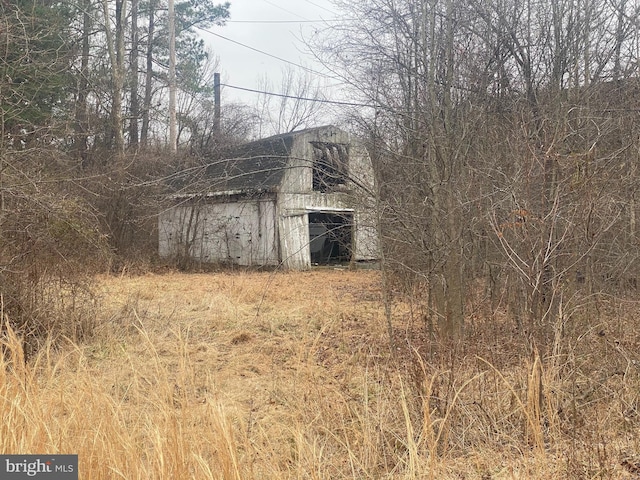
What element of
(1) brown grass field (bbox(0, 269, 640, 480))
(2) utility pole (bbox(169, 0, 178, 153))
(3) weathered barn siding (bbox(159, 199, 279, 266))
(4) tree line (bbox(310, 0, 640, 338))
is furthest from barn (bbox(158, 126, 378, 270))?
(1) brown grass field (bbox(0, 269, 640, 480))

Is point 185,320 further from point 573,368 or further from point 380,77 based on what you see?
point 573,368

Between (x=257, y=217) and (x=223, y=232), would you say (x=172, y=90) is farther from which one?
(x=257, y=217)

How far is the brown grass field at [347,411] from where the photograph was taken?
9.64 feet

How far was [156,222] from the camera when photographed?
2005cm

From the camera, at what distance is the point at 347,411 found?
424cm

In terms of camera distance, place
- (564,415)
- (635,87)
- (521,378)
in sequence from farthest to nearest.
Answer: (635,87)
(521,378)
(564,415)

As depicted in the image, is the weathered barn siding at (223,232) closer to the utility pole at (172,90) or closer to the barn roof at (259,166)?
the barn roof at (259,166)

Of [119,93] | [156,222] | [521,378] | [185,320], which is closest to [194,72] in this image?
[119,93]

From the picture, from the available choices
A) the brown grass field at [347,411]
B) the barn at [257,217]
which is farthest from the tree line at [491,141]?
the barn at [257,217]

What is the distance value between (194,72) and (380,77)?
68.5ft

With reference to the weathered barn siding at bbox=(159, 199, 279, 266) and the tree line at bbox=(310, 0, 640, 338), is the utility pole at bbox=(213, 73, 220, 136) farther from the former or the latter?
the tree line at bbox=(310, 0, 640, 338)

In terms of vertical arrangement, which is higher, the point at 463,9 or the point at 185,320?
the point at 463,9

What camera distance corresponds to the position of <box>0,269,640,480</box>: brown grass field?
116 inches

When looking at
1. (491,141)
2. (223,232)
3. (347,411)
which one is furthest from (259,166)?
(347,411)
